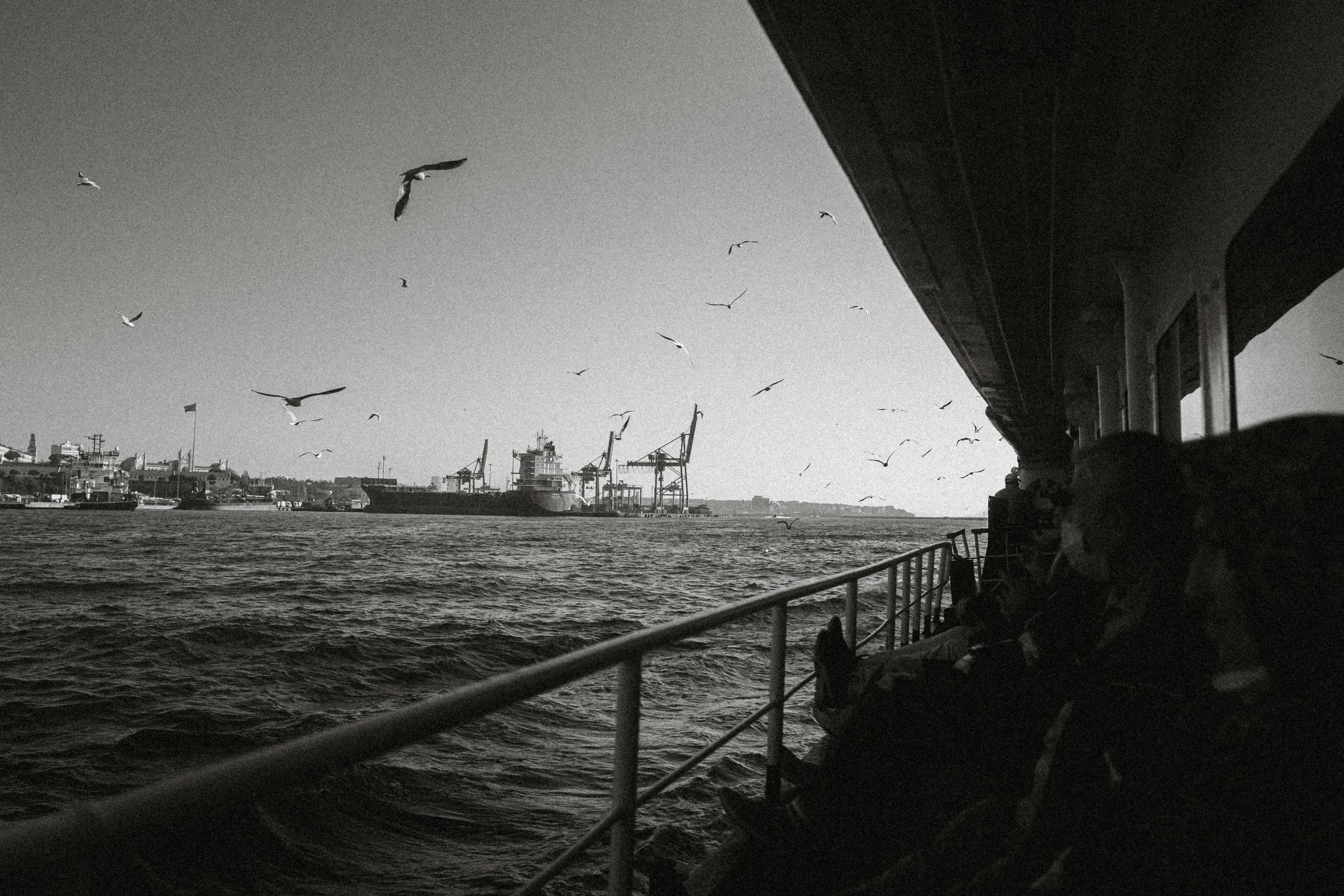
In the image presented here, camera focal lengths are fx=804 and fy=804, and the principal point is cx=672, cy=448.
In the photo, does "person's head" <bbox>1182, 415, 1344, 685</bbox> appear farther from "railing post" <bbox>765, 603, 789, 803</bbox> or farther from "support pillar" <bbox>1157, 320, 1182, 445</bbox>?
"support pillar" <bbox>1157, 320, 1182, 445</bbox>

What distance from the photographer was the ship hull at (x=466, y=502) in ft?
298

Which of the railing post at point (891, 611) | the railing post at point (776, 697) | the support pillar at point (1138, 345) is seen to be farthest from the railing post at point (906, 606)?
the support pillar at point (1138, 345)

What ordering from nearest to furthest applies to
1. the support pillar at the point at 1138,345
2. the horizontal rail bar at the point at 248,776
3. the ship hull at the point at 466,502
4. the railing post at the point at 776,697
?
the horizontal rail bar at the point at 248,776
the railing post at the point at 776,697
the support pillar at the point at 1138,345
the ship hull at the point at 466,502

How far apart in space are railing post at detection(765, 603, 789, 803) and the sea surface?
1279 mm

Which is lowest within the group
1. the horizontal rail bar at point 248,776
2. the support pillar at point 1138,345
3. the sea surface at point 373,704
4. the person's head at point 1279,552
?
the sea surface at point 373,704

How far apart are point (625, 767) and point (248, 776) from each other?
0.86m

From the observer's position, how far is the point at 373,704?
8.32m

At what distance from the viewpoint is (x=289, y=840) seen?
5.23 metres

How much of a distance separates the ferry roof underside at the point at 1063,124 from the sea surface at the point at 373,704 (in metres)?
3.19

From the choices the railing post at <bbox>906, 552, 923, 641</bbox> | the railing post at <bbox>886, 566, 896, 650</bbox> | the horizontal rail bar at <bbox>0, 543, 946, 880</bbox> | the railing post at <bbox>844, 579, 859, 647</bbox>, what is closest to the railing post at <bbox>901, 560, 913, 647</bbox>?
the railing post at <bbox>906, 552, 923, 641</bbox>

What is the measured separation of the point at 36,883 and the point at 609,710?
7.49m

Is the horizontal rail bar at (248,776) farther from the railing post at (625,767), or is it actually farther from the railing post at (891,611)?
the railing post at (891,611)

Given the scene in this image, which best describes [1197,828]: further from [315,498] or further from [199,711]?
[315,498]

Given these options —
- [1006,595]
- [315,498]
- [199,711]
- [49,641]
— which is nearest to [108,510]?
[315,498]
